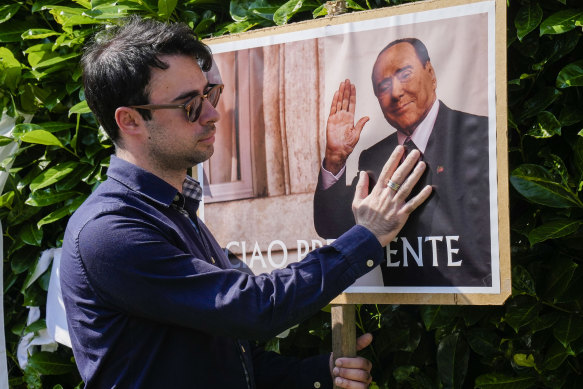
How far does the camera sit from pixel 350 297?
Result: 6.03ft

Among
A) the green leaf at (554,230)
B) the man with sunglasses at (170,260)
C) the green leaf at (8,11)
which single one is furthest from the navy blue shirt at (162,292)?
the green leaf at (8,11)

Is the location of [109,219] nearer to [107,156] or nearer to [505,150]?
[505,150]

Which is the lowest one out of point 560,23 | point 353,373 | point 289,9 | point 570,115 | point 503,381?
point 503,381

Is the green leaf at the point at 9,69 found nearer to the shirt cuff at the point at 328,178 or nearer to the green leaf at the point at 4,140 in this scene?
the green leaf at the point at 4,140

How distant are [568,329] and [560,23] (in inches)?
32.3

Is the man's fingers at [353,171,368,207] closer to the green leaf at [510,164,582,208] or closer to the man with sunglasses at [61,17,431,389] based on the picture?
the man with sunglasses at [61,17,431,389]

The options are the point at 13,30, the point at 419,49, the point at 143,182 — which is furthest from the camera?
the point at 13,30

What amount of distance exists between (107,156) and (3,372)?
0.91 metres

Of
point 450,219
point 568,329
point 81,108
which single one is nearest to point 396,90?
point 450,219

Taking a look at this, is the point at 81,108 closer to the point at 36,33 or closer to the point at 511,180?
the point at 36,33

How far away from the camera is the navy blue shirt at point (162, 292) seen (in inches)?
59.7

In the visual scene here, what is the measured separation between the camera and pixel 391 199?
5.70ft

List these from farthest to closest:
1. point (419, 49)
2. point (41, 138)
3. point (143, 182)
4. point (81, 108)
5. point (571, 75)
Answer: point (41, 138) < point (81, 108) < point (571, 75) < point (419, 49) < point (143, 182)

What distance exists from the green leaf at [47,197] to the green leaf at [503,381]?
1592mm
